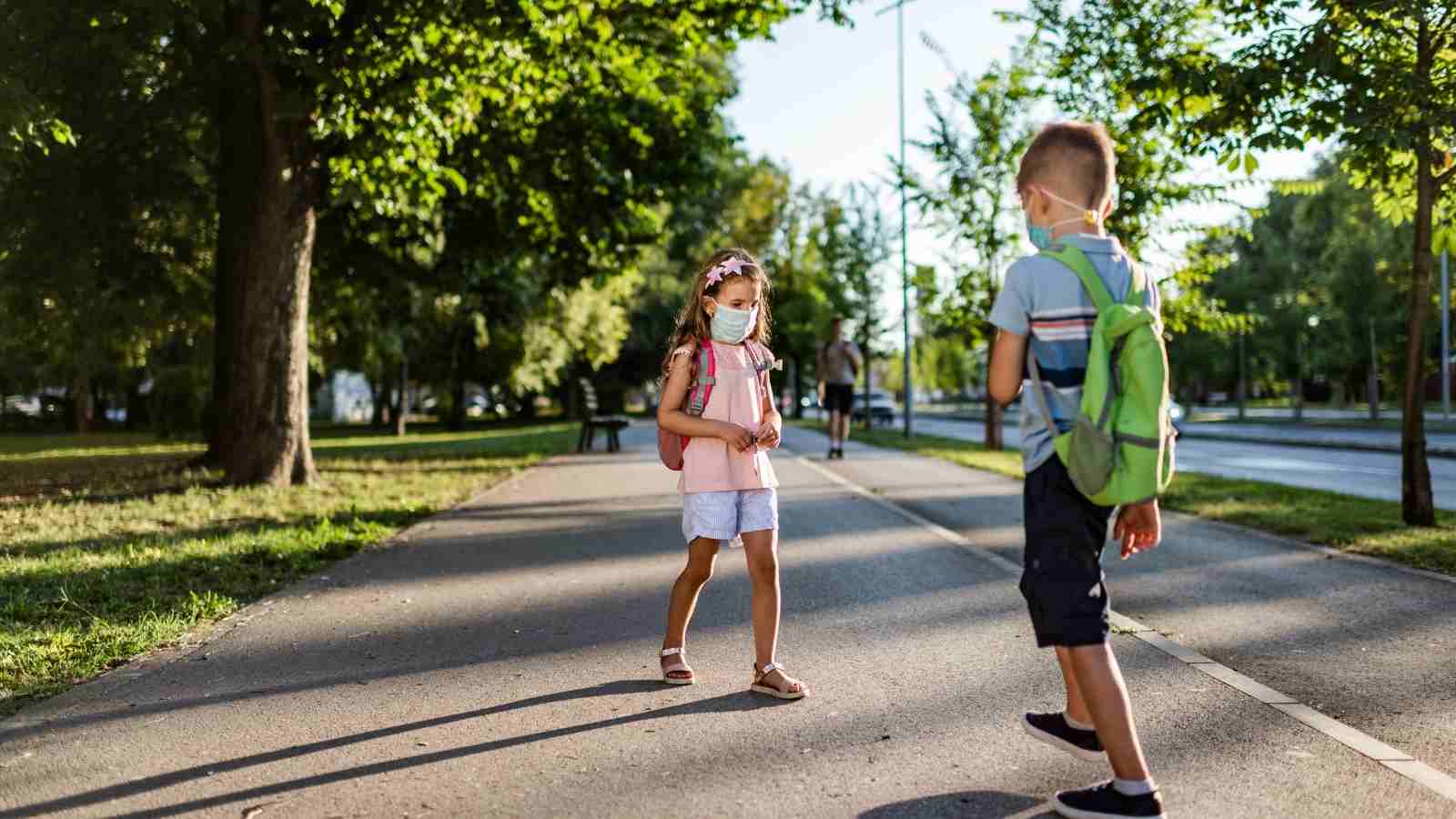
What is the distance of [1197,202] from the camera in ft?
61.7

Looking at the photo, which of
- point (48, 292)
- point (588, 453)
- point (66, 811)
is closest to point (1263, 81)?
point (66, 811)

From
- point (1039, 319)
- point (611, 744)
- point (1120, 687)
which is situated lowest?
point (611, 744)

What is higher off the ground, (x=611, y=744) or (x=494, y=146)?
(x=494, y=146)

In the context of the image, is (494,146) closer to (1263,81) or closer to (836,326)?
(836,326)

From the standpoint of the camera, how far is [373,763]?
3828 millimetres

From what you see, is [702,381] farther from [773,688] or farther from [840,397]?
[840,397]

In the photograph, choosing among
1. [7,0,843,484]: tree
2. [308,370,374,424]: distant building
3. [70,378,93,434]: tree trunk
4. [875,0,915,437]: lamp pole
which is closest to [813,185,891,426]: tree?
[875,0,915,437]: lamp pole

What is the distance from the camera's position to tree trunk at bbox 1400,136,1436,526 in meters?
9.31

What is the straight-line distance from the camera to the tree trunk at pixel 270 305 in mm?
12828

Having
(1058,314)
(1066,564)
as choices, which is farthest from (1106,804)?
(1058,314)

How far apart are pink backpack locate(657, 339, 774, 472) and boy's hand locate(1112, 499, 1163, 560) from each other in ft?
→ 5.92

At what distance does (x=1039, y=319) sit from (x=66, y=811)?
9.71 ft

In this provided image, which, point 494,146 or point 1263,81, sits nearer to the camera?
point 1263,81

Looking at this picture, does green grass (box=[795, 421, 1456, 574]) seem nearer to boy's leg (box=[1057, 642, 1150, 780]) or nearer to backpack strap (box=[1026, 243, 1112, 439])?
boy's leg (box=[1057, 642, 1150, 780])
